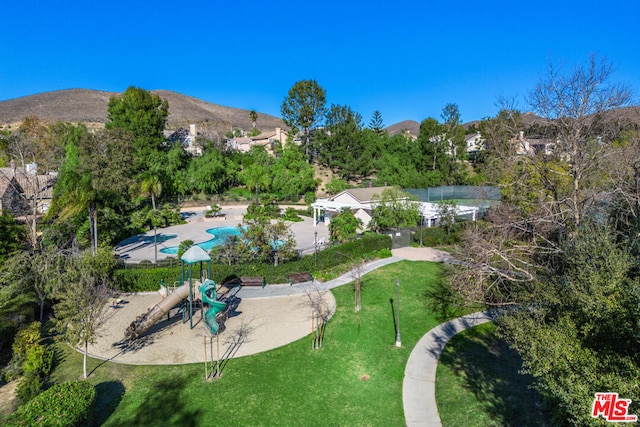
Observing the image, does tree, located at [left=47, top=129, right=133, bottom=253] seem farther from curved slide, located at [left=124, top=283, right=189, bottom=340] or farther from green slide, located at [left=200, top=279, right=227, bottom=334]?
green slide, located at [left=200, top=279, right=227, bottom=334]

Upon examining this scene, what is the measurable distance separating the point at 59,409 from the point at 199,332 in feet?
22.3

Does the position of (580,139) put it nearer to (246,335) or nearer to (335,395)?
(335,395)

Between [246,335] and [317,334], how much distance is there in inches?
124

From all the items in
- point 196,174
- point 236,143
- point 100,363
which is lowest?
point 100,363

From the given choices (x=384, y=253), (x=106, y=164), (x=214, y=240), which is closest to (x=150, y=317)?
(x=214, y=240)

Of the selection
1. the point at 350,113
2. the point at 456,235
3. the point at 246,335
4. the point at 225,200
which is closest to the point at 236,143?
the point at 350,113

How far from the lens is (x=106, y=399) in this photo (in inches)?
435

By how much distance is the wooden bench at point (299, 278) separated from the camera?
21.5 metres

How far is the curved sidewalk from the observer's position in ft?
33.5

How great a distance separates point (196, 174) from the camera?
52406 mm

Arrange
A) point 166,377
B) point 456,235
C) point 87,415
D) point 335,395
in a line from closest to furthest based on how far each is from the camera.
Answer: point 87,415
point 335,395
point 166,377
point 456,235

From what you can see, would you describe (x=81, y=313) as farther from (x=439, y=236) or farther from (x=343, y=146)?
(x=343, y=146)

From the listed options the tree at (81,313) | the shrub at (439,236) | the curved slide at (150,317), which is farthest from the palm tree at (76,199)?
the shrub at (439,236)

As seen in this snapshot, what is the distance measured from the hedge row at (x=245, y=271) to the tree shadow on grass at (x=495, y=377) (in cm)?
1050
